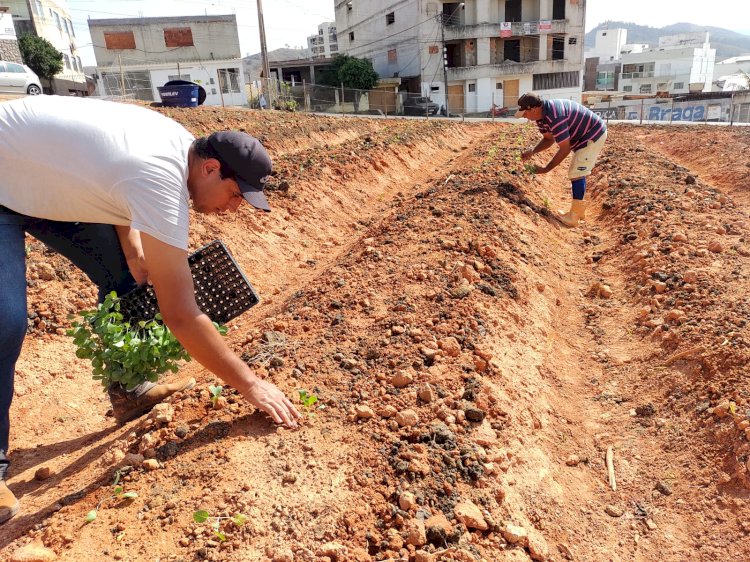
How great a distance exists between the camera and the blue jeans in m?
2.40

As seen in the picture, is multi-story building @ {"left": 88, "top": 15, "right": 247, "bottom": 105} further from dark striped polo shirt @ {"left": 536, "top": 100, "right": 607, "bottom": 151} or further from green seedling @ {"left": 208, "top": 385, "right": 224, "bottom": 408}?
green seedling @ {"left": 208, "top": 385, "right": 224, "bottom": 408}

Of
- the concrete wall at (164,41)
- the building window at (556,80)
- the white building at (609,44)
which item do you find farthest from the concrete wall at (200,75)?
the white building at (609,44)

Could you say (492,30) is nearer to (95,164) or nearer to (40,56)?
(40,56)

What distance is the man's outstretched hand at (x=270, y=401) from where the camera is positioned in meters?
2.36

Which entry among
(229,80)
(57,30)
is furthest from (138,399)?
(57,30)

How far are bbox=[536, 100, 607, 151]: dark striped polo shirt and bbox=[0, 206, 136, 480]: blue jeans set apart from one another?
538 centimetres

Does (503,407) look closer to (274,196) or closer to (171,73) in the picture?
(274,196)

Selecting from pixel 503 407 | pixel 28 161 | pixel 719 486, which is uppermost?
pixel 28 161

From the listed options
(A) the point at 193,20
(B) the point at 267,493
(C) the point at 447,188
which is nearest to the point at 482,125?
(C) the point at 447,188

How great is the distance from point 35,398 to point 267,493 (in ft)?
7.83

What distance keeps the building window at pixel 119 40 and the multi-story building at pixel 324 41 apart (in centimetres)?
5180

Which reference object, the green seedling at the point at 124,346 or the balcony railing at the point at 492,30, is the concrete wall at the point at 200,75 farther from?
the green seedling at the point at 124,346

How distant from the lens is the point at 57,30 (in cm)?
3919

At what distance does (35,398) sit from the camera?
148 inches
